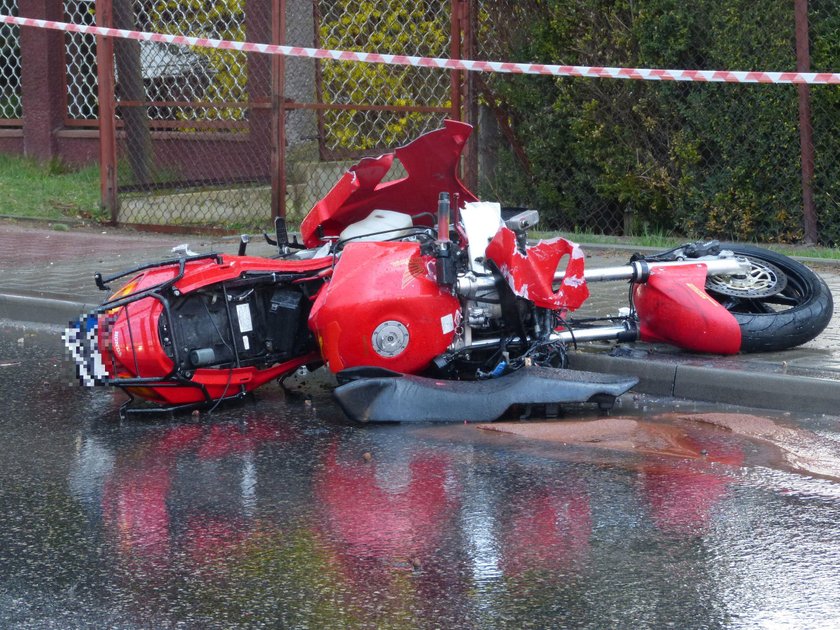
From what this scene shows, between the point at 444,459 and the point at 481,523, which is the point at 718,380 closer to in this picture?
the point at 444,459

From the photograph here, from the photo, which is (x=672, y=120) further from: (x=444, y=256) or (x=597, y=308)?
(x=444, y=256)

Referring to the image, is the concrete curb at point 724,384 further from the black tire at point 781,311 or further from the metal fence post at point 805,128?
the metal fence post at point 805,128

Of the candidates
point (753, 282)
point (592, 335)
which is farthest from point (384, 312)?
point (753, 282)

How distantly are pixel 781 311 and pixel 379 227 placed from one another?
2271 mm

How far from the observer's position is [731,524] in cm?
454

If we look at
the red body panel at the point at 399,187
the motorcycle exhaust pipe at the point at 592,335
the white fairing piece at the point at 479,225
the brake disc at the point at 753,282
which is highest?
the red body panel at the point at 399,187

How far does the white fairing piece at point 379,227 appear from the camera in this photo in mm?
6711

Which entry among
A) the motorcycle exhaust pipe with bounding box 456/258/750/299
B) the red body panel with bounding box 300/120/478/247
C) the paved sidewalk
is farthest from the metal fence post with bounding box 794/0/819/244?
the red body panel with bounding box 300/120/478/247

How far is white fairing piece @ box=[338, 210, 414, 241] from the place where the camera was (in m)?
6.71

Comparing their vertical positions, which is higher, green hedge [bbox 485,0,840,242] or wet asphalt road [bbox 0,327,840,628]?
green hedge [bbox 485,0,840,242]

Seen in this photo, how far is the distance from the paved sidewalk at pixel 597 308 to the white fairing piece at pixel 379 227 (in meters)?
1.19

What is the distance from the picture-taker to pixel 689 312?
22.0ft

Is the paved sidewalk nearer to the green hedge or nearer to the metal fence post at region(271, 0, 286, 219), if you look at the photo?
the metal fence post at region(271, 0, 286, 219)

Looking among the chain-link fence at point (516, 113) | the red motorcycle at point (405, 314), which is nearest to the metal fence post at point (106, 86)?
the chain-link fence at point (516, 113)
